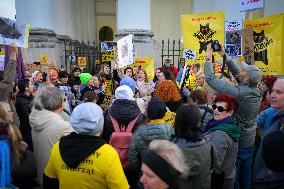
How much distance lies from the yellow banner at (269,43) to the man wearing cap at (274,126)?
299 centimetres

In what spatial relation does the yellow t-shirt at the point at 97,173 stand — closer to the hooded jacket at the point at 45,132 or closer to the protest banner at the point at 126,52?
the hooded jacket at the point at 45,132

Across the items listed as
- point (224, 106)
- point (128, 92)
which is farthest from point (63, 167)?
point (224, 106)

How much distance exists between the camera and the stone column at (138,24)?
48.9 feet

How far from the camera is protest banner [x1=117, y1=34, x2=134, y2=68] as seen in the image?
9.09 meters

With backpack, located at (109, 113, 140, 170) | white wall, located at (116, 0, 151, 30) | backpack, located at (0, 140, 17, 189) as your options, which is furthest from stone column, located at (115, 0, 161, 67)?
backpack, located at (0, 140, 17, 189)

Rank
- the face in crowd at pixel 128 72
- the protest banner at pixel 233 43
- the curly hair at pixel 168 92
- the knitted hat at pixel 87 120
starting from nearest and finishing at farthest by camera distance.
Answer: the knitted hat at pixel 87 120 → the curly hair at pixel 168 92 → the protest banner at pixel 233 43 → the face in crowd at pixel 128 72

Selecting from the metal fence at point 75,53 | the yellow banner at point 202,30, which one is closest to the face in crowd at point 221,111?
the yellow banner at point 202,30

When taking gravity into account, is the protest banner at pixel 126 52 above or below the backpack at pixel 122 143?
above

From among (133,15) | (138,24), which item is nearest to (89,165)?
(138,24)

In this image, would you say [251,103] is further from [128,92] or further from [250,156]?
[128,92]

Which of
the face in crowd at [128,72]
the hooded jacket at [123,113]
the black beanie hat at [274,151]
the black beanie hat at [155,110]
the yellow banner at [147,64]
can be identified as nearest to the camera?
the black beanie hat at [274,151]

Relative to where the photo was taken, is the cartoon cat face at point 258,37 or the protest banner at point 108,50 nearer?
the cartoon cat face at point 258,37

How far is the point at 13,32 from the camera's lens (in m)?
7.25

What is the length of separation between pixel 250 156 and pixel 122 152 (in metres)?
1.75
